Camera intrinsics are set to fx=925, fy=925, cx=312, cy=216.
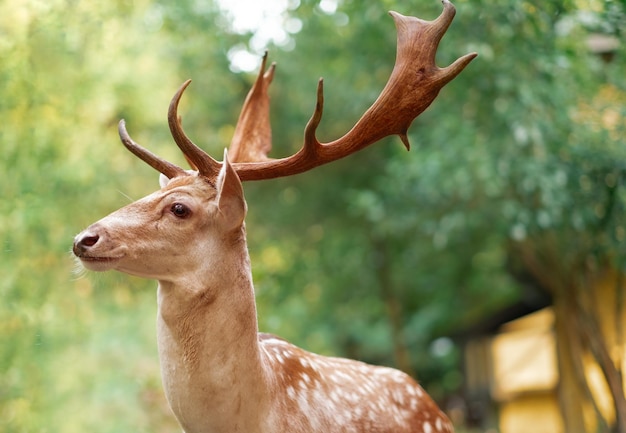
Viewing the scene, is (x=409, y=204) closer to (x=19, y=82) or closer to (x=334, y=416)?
(x=19, y=82)

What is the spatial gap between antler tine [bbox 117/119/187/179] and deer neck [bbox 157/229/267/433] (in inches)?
15.7

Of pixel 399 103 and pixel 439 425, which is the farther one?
pixel 439 425

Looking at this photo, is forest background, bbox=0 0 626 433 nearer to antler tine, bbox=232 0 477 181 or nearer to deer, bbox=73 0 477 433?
deer, bbox=73 0 477 433

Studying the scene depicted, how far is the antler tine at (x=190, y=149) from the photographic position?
2.95 m

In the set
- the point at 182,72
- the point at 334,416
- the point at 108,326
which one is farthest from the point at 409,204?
the point at 334,416

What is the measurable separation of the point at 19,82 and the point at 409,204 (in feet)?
12.6

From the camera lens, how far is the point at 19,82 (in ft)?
22.7

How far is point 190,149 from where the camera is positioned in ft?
9.67

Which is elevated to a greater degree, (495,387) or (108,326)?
(108,326)

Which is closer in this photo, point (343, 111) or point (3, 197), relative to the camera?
point (3, 197)

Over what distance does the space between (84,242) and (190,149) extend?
48 centimetres

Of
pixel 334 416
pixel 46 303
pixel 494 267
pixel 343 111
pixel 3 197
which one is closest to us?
pixel 334 416

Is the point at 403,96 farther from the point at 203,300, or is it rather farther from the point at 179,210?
the point at 203,300

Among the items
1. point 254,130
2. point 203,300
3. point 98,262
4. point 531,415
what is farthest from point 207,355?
point 531,415
